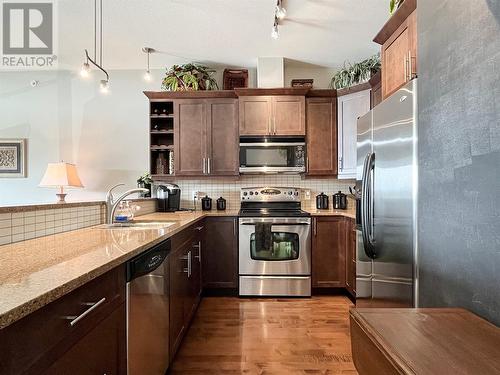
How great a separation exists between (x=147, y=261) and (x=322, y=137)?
2738mm

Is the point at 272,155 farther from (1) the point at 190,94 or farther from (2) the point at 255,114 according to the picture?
(1) the point at 190,94

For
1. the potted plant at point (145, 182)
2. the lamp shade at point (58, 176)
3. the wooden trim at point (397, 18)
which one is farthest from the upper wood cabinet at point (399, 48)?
the lamp shade at point (58, 176)

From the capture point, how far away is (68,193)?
12.6 feet

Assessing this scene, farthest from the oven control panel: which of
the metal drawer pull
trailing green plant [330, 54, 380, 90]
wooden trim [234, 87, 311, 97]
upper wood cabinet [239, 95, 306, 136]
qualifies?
the metal drawer pull

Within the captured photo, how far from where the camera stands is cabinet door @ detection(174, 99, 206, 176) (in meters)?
3.54

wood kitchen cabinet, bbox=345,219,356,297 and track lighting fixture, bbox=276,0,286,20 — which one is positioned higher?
track lighting fixture, bbox=276,0,286,20

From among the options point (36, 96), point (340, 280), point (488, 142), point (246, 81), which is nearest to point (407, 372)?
point (488, 142)

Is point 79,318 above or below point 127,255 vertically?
below

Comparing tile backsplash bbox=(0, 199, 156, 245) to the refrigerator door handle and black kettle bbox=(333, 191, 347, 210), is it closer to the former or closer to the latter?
the refrigerator door handle

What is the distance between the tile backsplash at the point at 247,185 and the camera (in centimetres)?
384

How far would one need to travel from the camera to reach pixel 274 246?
3.22m

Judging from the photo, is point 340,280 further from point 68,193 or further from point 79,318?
point 68,193

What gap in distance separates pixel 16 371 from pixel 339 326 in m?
2.40

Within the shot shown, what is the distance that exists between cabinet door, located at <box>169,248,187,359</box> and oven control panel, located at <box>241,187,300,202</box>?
1.67 m
